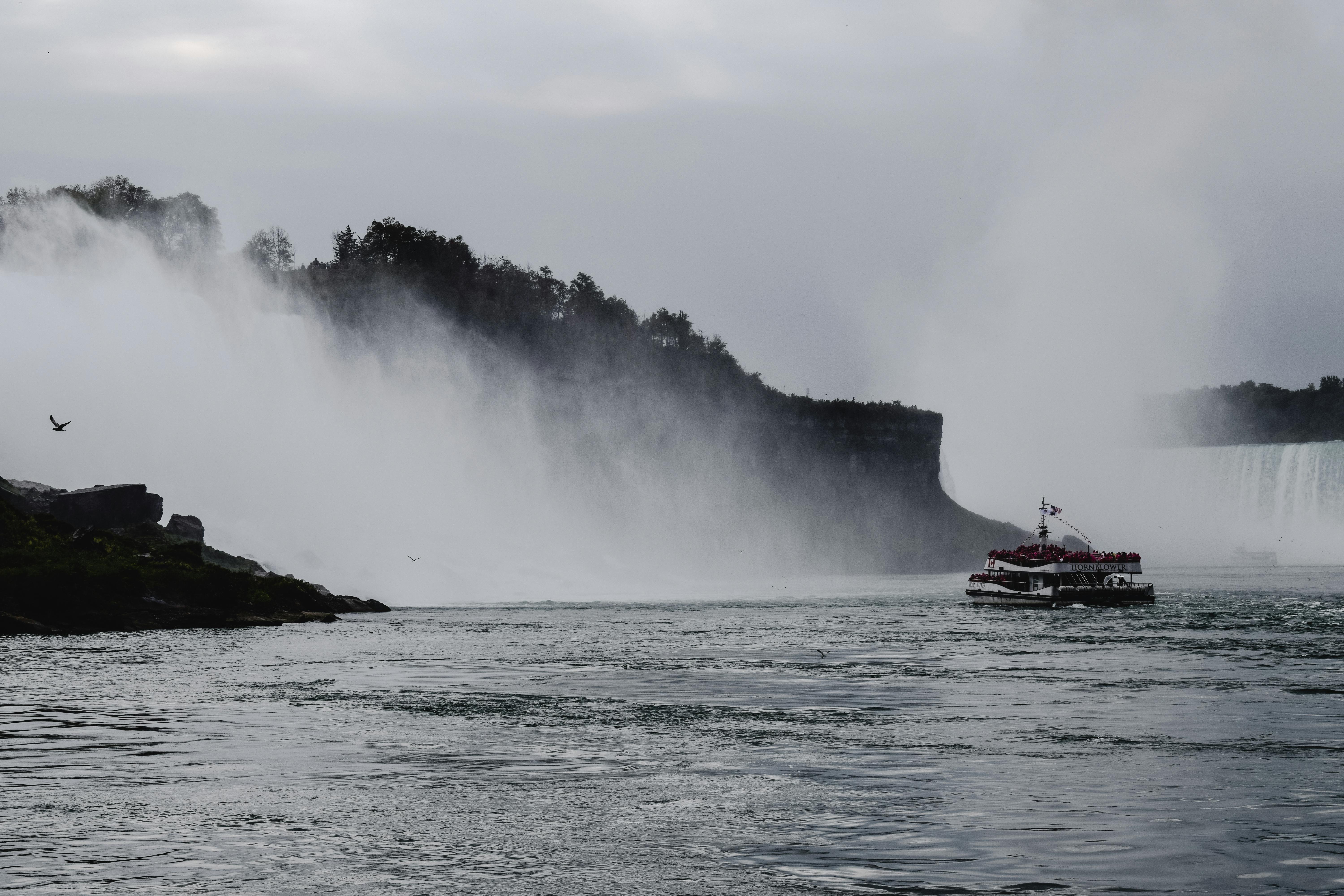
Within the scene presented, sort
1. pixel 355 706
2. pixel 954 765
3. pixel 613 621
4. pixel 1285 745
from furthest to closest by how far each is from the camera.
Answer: pixel 613 621 → pixel 355 706 → pixel 1285 745 → pixel 954 765

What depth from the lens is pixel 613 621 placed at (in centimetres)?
5753

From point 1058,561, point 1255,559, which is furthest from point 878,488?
point 1058,561

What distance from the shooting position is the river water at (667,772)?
12484 millimetres

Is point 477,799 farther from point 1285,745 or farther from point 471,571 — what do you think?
point 471,571

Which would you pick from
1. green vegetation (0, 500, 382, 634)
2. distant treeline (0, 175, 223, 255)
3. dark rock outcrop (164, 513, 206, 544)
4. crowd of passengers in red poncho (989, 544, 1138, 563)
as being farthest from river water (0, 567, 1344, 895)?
distant treeline (0, 175, 223, 255)

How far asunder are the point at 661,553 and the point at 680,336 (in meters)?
62.6

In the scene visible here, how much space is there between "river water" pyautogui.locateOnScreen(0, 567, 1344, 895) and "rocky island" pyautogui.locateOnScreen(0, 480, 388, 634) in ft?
22.7

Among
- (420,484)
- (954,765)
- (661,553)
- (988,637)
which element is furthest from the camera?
(661,553)

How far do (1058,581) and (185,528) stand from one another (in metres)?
43.6

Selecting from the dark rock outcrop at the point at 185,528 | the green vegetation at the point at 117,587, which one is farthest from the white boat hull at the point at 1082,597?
the dark rock outcrop at the point at 185,528

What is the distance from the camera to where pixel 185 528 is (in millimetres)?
64250

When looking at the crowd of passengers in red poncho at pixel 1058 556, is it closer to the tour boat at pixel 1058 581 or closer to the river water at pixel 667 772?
the tour boat at pixel 1058 581

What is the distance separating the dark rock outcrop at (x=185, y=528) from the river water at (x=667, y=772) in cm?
2546

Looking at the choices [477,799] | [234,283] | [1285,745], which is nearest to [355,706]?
[477,799]
